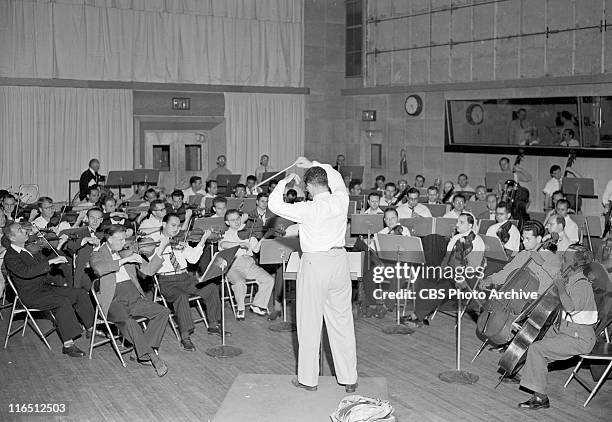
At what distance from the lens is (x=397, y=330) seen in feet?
31.6

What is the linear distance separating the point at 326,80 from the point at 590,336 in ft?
48.2

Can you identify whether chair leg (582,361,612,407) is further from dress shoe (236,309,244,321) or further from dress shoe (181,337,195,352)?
dress shoe (236,309,244,321)

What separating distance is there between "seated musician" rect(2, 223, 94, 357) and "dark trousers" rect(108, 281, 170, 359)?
676 millimetres

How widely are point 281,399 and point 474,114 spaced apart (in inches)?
485

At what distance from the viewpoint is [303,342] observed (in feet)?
21.9

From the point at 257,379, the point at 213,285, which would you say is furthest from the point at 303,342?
the point at 213,285

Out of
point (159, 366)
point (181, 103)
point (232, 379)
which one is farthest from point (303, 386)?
point (181, 103)

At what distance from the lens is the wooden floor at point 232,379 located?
7.07 meters

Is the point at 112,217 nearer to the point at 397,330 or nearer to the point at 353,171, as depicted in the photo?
the point at 397,330

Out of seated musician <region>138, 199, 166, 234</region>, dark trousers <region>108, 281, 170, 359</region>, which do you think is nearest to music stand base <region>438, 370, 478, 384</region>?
dark trousers <region>108, 281, 170, 359</region>

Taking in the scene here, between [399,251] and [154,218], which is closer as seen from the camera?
[399,251]

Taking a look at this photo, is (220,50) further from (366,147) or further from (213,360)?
(213,360)

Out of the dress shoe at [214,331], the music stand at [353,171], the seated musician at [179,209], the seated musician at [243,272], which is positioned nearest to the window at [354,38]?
the music stand at [353,171]

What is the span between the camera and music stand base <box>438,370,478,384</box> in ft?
25.8
